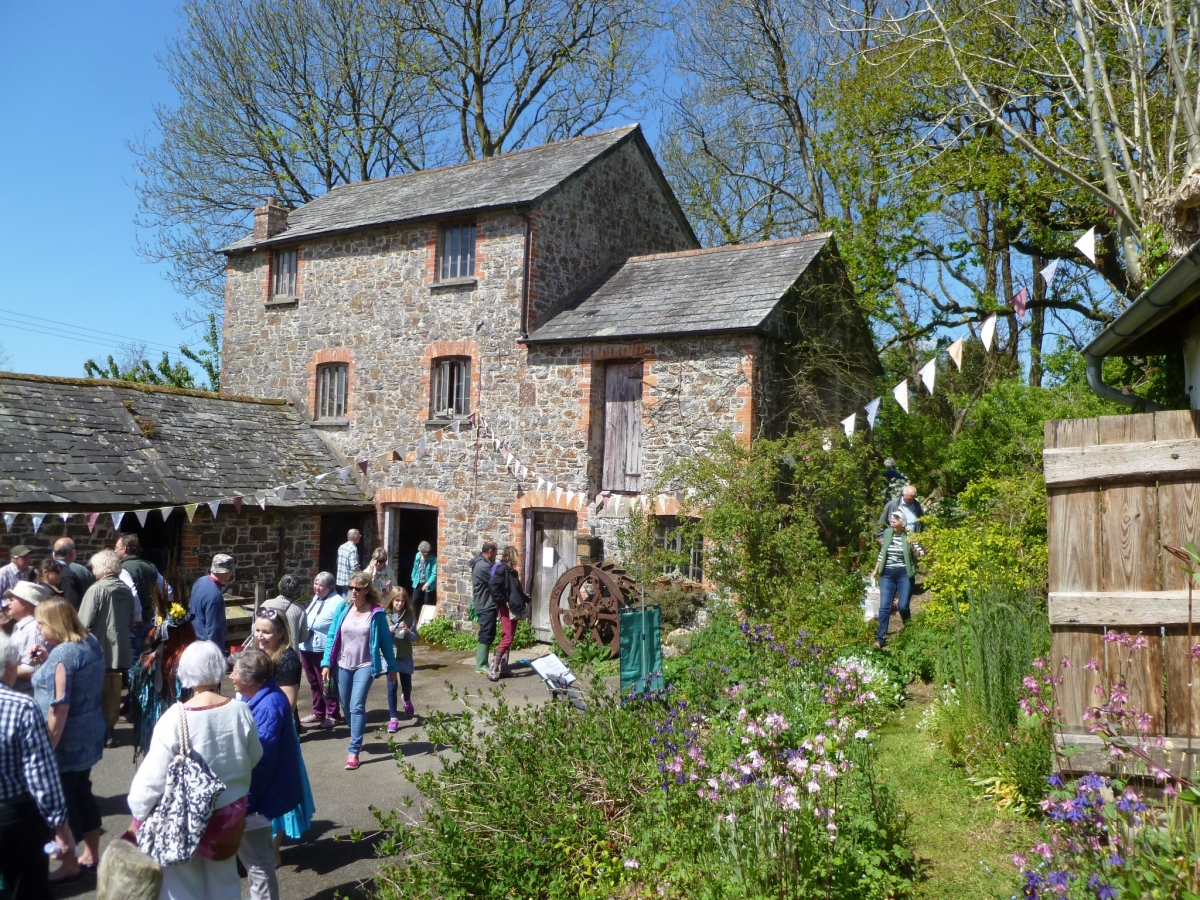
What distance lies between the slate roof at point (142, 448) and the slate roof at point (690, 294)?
511cm

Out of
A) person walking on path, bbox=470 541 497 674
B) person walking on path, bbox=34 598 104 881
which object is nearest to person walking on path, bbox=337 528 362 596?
person walking on path, bbox=470 541 497 674

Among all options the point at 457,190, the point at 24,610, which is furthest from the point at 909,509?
the point at 457,190

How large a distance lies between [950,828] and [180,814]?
4141mm

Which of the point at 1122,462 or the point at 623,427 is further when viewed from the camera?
the point at 623,427

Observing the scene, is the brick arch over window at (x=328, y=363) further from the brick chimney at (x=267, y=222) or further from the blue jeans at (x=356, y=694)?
the blue jeans at (x=356, y=694)

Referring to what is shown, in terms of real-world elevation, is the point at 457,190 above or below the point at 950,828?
above

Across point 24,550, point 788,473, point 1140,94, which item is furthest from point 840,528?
point 24,550

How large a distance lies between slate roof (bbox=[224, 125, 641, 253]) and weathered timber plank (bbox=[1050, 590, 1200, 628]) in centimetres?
1147

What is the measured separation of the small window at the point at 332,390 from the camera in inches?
656

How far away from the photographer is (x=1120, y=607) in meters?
3.87

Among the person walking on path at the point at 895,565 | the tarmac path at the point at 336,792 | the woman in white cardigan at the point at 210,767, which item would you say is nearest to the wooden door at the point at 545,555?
the tarmac path at the point at 336,792

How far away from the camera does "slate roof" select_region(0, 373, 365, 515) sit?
12062 mm

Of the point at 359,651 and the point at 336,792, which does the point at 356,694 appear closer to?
the point at 359,651

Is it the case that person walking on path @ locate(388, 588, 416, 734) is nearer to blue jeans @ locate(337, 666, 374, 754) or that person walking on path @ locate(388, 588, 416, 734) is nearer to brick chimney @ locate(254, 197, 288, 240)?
blue jeans @ locate(337, 666, 374, 754)
